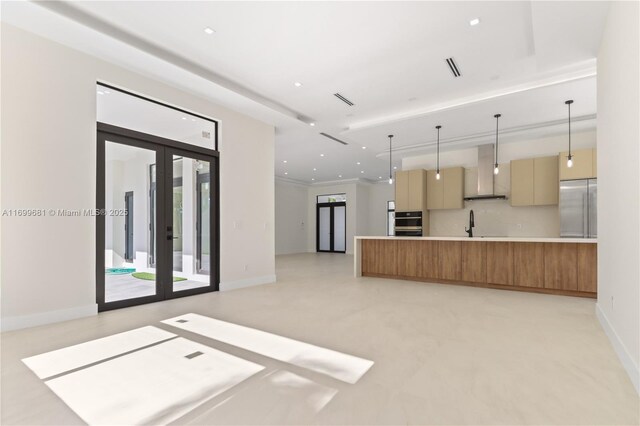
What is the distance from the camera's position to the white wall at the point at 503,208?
7.58m

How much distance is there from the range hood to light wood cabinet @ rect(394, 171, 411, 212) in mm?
1762

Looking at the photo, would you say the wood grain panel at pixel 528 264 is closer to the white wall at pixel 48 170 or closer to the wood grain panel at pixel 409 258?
the wood grain panel at pixel 409 258

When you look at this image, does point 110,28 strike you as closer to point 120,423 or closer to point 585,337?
point 120,423

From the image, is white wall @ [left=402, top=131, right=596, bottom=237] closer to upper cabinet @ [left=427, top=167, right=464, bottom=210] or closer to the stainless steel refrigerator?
upper cabinet @ [left=427, top=167, right=464, bottom=210]

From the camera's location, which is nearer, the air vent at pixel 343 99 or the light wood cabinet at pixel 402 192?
the air vent at pixel 343 99

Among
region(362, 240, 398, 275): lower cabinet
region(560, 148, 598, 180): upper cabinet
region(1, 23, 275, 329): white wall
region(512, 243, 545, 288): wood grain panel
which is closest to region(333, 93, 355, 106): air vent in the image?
region(1, 23, 275, 329): white wall

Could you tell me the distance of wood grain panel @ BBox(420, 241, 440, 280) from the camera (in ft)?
22.2

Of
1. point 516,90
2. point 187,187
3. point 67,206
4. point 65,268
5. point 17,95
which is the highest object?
point 516,90

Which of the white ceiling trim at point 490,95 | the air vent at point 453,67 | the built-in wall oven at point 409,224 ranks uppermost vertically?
the air vent at point 453,67

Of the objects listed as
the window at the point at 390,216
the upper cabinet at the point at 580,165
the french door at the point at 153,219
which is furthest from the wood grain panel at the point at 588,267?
the window at the point at 390,216

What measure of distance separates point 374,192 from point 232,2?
1306 centimetres

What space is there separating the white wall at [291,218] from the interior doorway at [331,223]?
0.60 meters

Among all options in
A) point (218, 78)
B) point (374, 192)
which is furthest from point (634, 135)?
point (374, 192)

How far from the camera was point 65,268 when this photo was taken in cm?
405
